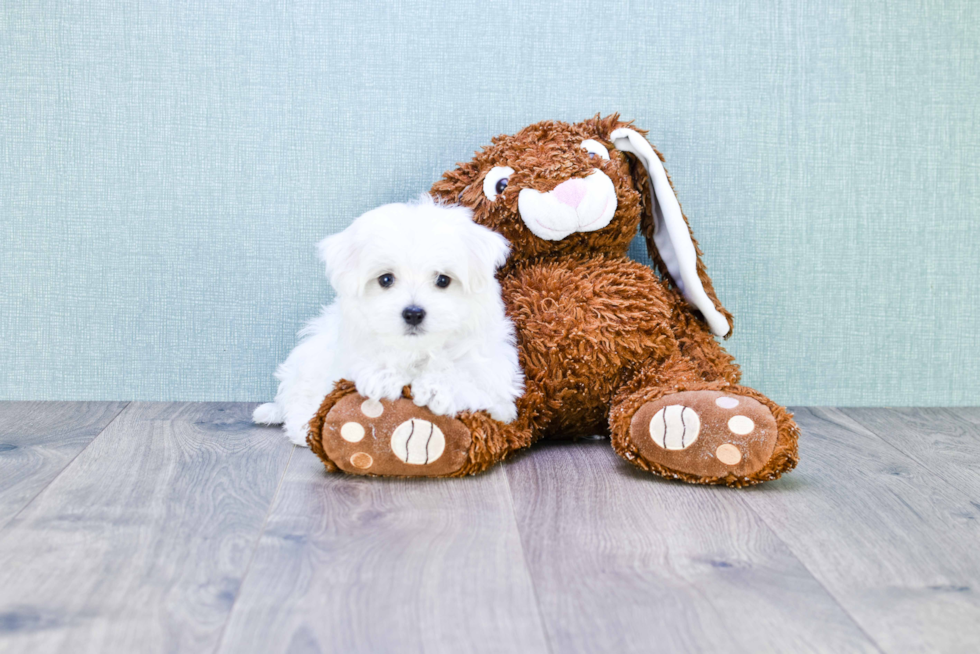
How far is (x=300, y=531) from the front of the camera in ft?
3.50

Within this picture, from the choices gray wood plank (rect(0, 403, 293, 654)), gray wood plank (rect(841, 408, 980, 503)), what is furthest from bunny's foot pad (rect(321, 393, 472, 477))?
gray wood plank (rect(841, 408, 980, 503))

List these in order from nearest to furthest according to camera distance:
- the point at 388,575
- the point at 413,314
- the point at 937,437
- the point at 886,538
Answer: the point at 388,575, the point at 886,538, the point at 413,314, the point at 937,437

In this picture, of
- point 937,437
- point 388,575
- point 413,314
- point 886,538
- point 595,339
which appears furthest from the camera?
point 937,437

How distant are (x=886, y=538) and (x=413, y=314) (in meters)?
0.69

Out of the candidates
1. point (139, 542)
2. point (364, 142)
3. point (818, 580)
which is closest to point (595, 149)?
point (364, 142)

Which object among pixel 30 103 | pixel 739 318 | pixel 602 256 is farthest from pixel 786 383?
pixel 30 103

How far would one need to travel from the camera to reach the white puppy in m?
1.23

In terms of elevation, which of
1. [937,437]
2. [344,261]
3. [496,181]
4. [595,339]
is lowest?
[937,437]

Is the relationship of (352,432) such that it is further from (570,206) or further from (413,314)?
(570,206)

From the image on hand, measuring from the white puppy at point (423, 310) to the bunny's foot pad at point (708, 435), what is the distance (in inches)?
9.2

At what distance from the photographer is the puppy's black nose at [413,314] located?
3.98ft

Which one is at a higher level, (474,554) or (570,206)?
(570,206)

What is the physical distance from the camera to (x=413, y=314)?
1.21m

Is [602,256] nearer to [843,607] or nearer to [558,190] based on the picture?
[558,190]
